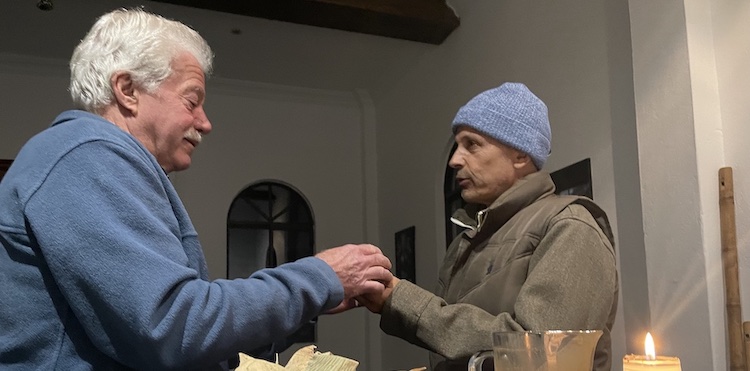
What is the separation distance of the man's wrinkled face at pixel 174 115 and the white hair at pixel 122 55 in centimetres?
2

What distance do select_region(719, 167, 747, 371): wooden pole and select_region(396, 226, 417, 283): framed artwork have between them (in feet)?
11.2

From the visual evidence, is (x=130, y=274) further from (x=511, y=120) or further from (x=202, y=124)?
(x=511, y=120)

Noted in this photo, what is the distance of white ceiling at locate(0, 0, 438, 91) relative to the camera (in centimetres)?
530

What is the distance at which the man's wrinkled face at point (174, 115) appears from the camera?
1.29m

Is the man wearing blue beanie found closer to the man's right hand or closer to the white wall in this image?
the man's right hand

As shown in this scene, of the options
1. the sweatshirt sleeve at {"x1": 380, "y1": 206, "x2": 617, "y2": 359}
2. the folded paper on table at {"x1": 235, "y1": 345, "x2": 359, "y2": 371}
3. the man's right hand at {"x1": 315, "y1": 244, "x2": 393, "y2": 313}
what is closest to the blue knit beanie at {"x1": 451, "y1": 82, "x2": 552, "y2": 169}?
the sweatshirt sleeve at {"x1": 380, "y1": 206, "x2": 617, "y2": 359}

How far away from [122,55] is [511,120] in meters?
0.97

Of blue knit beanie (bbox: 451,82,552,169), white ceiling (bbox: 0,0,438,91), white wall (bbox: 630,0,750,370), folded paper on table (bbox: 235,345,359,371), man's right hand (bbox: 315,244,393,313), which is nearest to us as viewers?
folded paper on table (bbox: 235,345,359,371)

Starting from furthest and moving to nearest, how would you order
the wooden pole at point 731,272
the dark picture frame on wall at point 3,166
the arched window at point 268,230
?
1. the arched window at point 268,230
2. the dark picture frame on wall at point 3,166
3. the wooden pole at point 731,272

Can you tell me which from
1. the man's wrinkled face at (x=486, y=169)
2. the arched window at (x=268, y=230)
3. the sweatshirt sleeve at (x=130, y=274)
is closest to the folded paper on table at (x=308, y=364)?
the sweatshirt sleeve at (x=130, y=274)

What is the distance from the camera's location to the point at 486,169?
1.86m

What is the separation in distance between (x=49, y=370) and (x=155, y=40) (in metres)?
0.58

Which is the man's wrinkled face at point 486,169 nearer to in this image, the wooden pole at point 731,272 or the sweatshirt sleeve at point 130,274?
the sweatshirt sleeve at point 130,274

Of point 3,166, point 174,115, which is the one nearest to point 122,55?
point 174,115
